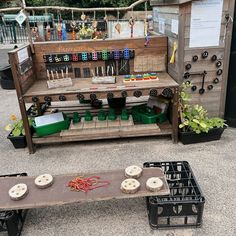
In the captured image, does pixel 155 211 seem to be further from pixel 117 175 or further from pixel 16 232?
pixel 16 232

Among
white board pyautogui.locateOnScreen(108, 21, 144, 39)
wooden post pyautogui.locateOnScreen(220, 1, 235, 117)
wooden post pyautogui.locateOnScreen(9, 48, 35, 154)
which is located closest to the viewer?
wooden post pyautogui.locateOnScreen(9, 48, 35, 154)

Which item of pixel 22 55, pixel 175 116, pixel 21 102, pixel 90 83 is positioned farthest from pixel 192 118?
pixel 22 55

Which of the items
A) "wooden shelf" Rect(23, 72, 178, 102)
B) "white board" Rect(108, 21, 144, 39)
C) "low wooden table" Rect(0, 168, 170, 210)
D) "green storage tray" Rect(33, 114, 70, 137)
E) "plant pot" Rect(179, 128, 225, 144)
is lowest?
"plant pot" Rect(179, 128, 225, 144)

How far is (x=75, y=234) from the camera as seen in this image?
232 centimetres

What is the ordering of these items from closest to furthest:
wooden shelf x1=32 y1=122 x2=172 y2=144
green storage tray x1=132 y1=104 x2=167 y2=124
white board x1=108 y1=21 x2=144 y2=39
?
wooden shelf x1=32 y1=122 x2=172 y2=144
green storage tray x1=132 y1=104 x2=167 y2=124
white board x1=108 y1=21 x2=144 y2=39

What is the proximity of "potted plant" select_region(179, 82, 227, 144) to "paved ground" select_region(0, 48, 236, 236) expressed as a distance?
0.35ft

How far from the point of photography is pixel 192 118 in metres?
3.63

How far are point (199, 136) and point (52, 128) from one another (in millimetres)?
2027

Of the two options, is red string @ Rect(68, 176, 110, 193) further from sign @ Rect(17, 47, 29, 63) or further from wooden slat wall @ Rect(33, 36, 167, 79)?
wooden slat wall @ Rect(33, 36, 167, 79)

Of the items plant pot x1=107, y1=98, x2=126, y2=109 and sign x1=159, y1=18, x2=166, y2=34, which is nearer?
sign x1=159, y1=18, x2=166, y2=34

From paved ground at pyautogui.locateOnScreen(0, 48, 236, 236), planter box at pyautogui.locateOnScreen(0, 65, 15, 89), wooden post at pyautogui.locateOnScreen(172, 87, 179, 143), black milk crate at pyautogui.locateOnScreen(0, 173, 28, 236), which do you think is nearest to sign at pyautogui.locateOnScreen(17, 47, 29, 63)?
paved ground at pyautogui.locateOnScreen(0, 48, 236, 236)

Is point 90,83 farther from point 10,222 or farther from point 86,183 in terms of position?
point 10,222

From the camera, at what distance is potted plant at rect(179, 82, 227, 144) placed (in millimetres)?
3554

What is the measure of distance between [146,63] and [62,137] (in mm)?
1612
